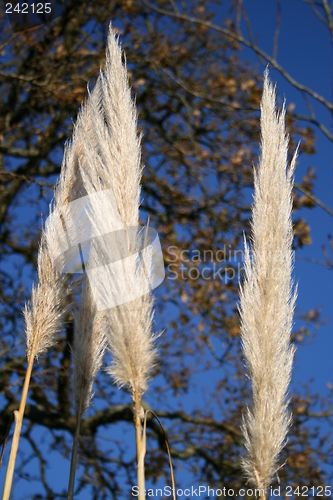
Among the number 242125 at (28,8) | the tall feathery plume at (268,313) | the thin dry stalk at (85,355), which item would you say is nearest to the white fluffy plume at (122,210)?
the tall feathery plume at (268,313)

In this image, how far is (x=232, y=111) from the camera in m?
5.43

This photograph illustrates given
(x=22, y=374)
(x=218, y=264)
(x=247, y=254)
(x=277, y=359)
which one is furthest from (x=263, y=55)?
(x=22, y=374)

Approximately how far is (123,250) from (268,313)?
18.1 inches

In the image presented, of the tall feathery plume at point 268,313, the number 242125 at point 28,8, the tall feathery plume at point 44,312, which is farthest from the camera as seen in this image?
the number 242125 at point 28,8

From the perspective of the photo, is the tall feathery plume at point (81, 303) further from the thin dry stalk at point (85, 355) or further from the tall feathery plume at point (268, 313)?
the tall feathery plume at point (268, 313)

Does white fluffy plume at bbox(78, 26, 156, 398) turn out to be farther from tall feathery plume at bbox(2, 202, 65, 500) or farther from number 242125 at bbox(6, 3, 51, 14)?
number 242125 at bbox(6, 3, 51, 14)

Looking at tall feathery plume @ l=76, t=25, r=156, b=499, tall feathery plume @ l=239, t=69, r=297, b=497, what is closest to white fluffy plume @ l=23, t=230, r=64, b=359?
tall feathery plume @ l=76, t=25, r=156, b=499

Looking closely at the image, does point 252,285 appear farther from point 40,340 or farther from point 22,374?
point 22,374

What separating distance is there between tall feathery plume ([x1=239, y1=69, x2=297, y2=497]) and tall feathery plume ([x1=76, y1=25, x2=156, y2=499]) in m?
0.31

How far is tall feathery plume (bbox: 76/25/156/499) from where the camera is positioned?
1.31 m

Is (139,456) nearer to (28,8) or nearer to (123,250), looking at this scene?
(123,250)

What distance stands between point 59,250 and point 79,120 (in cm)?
50

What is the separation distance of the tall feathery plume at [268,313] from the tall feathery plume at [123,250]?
1.02ft

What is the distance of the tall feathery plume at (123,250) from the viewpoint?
1314 mm
